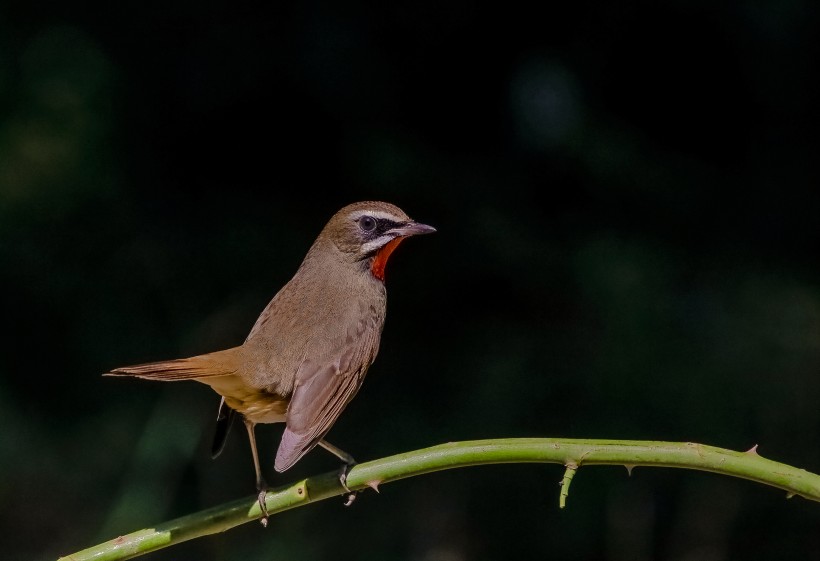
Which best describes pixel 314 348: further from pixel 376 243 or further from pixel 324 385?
pixel 376 243

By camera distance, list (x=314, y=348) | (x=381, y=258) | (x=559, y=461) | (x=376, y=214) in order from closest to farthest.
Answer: (x=559, y=461) < (x=314, y=348) < (x=376, y=214) < (x=381, y=258)

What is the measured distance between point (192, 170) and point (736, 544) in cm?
316

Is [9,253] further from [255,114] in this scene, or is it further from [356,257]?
[356,257]

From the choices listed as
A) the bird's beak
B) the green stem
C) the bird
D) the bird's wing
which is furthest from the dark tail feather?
the green stem

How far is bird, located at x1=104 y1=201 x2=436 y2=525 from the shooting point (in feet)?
10.5

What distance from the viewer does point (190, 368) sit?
3.06 meters

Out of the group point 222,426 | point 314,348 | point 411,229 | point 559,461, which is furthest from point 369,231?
point 559,461

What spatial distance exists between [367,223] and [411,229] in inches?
10.1

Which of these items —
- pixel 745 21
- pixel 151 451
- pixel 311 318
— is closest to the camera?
pixel 311 318

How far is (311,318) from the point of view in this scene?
355 centimetres

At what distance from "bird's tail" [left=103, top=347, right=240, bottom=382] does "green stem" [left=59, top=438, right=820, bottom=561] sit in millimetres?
439

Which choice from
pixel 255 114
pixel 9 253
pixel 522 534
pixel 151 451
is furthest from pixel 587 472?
pixel 9 253

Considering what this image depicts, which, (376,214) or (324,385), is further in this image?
(376,214)

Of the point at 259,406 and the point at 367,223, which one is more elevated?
the point at 367,223
